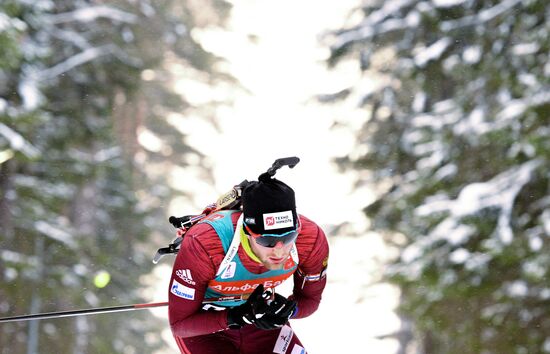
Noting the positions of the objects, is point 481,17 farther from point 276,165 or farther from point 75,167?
point 276,165

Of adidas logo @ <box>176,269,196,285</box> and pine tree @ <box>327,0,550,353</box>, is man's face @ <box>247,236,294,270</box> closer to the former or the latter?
adidas logo @ <box>176,269,196,285</box>

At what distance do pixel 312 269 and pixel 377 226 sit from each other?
9.65m

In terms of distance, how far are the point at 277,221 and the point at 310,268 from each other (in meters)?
0.78

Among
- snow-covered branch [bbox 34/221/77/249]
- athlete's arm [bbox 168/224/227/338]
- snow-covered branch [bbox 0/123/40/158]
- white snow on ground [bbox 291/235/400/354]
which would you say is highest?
snow-covered branch [bbox 0/123/40/158]

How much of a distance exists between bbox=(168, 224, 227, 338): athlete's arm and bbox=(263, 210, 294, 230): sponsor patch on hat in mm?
407

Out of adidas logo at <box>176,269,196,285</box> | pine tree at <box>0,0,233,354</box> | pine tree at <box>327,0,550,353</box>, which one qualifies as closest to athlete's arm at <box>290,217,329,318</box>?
adidas logo at <box>176,269,196,285</box>

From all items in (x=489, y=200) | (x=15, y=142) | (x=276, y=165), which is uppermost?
(x=15, y=142)

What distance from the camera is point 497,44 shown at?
13.5 metres

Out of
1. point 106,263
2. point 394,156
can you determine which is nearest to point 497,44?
point 394,156

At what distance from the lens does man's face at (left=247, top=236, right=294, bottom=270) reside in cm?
428

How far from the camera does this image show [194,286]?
4.42m

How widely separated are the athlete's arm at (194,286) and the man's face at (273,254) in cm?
25

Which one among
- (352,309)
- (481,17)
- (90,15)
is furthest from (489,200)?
(90,15)

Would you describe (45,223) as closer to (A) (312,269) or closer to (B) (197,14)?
(B) (197,14)
